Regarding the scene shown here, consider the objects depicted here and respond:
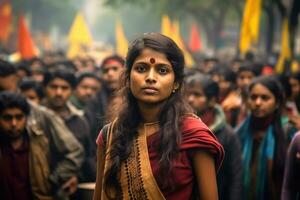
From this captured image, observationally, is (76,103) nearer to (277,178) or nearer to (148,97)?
(277,178)

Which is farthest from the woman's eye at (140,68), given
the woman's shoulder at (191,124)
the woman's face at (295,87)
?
the woman's face at (295,87)

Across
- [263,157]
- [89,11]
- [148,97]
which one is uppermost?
[89,11]

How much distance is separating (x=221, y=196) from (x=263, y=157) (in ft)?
1.58

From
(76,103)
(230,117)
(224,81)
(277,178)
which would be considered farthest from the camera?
(224,81)

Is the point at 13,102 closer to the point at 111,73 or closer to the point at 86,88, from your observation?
the point at 111,73

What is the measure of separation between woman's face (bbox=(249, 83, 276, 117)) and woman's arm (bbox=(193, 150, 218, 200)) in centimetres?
217

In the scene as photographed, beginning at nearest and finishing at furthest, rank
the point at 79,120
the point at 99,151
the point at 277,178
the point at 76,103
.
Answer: the point at 99,151, the point at 277,178, the point at 79,120, the point at 76,103

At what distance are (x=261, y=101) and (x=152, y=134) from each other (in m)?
2.31

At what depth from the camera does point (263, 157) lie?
4.35m

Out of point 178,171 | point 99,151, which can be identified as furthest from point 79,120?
point 178,171

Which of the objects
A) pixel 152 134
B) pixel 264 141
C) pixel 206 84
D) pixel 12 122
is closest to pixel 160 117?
pixel 152 134

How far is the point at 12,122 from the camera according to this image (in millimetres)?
4039

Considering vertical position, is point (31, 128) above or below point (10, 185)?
above

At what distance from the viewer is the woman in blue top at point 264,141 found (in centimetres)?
430
